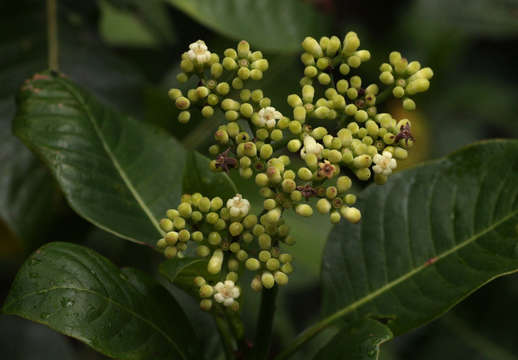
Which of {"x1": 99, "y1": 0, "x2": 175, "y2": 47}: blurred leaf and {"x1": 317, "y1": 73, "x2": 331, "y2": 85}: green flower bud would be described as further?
{"x1": 99, "y1": 0, "x2": 175, "y2": 47}: blurred leaf

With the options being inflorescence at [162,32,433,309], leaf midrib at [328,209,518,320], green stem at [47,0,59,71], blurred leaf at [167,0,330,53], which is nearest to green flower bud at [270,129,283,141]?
inflorescence at [162,32,433,309]

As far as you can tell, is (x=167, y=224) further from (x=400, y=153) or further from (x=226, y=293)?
(x=400, y=153)

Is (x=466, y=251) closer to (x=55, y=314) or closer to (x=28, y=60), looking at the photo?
(x=55, y=314)

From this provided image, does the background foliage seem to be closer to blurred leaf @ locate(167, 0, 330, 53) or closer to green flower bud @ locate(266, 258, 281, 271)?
blurred leaf @ locate(167, 0, 330, 53)

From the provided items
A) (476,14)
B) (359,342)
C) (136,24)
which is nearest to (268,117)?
(359,342)

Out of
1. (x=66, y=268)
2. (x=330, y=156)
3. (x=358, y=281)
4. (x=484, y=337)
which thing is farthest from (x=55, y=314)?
(x=484, y=337)

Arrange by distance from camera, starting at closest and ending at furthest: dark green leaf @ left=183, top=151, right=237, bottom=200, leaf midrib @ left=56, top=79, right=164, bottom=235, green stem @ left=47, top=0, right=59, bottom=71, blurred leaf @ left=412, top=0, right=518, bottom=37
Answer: dark green leaf @ left=183, top=151, right=237, bottom=200 < leaf midrib @ left=56, top=79, right=164, bottom=235 < green stem @ left=47, top=0, right=59, bottom=71 < blurred leaf @ left=412, top=0, right=518, bottom=37

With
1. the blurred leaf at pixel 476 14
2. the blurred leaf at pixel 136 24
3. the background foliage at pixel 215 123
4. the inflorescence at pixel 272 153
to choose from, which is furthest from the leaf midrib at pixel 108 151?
the blurred leaf at pixel 476 14
